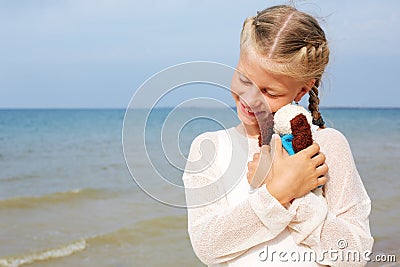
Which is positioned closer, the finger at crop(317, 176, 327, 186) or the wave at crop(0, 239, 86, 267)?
the finger at crop(317, 176, 327, 186)

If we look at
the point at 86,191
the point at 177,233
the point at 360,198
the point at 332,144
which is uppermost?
the point at 332,144

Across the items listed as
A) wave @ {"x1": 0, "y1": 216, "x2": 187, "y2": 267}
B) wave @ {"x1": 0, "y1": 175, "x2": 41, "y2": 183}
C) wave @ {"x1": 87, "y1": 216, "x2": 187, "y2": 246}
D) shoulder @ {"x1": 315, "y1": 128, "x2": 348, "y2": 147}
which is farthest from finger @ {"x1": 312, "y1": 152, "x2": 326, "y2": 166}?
wave @ {"x1": 0, "y1": 175, "x2": 41, "y2": 183}

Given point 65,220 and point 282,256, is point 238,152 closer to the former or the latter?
→ point 282,256

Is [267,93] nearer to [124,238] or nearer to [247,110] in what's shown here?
[247,110]

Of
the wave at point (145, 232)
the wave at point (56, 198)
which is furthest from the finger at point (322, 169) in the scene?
the wave at point (56, 198)

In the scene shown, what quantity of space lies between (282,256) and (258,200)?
0.77 ft

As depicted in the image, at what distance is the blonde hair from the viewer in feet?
5.92

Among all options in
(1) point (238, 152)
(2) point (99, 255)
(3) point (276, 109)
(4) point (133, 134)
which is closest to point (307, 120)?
(3) point (276, 109)

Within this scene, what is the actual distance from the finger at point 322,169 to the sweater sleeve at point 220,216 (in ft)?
0.50

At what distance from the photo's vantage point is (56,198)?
27.7 feet

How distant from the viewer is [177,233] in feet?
20.9

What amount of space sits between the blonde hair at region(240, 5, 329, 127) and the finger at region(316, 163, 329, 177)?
304 millimetres

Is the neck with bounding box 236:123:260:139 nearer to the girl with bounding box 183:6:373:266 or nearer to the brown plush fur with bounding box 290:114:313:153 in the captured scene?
the girl with bounding box 183:6:373:266

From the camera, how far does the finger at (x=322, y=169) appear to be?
172 centimetres
